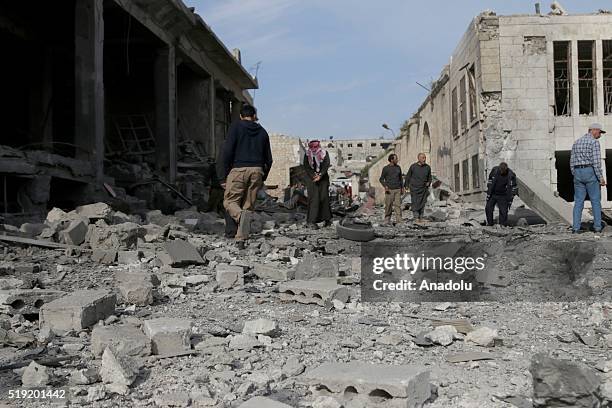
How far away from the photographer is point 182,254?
18.2 feet

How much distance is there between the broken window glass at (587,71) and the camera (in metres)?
16.8

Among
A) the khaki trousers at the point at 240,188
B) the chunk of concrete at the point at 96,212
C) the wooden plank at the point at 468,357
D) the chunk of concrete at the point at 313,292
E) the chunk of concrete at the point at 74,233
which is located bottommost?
the wooden plank at the point at 468,357

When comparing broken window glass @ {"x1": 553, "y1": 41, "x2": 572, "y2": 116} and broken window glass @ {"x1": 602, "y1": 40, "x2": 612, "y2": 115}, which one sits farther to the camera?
broken window glass @ {"x1": 602, "y1": 40, "x2": 612, "y2": 115}

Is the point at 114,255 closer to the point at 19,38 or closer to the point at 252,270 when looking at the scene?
Answer: the point at 252,270

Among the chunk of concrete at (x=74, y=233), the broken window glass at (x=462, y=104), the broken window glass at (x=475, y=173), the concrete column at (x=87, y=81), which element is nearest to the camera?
the chunk of concrete at (x=74, y=233)

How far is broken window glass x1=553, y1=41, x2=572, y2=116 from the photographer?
16625mm

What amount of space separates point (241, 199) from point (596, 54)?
13.9 meters

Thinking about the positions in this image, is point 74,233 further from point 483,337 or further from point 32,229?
point 483,337

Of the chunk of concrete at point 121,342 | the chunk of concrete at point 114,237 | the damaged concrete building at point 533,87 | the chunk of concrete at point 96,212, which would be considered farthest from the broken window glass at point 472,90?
the chunk of concrete at point 121,342

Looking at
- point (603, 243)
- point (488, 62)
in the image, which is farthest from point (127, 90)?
point (603, 243)

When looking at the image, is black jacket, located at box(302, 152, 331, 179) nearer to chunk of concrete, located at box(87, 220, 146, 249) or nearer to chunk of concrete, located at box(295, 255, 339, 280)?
chunk of concrete, located at box(87, 220, 146, 249)

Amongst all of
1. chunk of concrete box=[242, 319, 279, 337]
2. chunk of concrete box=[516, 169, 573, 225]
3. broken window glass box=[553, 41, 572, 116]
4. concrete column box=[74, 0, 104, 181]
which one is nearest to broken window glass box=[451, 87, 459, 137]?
broken window glass box=[553, 41, 572, 116]

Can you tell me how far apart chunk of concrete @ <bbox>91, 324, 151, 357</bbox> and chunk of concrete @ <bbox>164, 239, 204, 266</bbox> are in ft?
7.98

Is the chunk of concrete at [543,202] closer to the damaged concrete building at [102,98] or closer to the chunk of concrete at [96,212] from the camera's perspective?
the damaged concrete building at [102,98]
